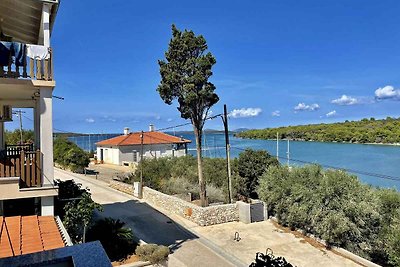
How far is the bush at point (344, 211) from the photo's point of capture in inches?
581

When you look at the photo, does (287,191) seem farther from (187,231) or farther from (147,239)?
(147,239)

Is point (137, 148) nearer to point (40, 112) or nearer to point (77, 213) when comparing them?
point (77, 213)

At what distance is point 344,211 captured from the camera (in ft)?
49.1

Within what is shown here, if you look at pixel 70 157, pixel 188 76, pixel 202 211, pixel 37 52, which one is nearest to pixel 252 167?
pixel 202 211

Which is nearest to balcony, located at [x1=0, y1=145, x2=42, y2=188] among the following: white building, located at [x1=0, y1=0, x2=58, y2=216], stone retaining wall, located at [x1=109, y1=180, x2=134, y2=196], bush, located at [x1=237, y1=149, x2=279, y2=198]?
white building, located at [x1=0, y1=0, x2=58, y2=216]

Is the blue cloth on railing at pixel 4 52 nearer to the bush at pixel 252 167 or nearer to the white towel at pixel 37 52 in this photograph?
the white towel at pixel 37 52

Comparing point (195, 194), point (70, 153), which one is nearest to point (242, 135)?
point (70, 153)

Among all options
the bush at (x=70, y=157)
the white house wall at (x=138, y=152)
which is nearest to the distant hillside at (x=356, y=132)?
the white house wall at (x=138, y=152)

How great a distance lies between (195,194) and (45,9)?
51.6 ft

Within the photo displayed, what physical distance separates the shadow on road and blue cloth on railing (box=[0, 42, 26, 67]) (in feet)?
29.6

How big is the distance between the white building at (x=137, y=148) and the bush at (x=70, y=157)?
19.6 ft

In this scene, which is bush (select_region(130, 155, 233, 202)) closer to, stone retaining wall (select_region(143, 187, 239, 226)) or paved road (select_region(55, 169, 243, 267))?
paved road (select_region(55, 169, 243, 267))

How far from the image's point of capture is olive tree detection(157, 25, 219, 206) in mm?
19344

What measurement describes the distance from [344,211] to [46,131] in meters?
12.8
